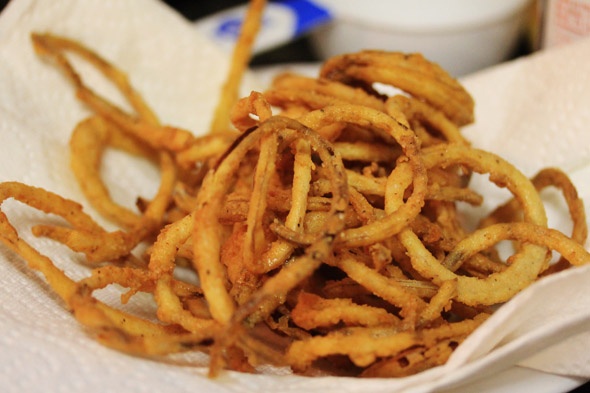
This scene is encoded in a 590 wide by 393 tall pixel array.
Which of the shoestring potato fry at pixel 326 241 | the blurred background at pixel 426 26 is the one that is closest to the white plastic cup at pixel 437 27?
the blurred background at pixel 426 26

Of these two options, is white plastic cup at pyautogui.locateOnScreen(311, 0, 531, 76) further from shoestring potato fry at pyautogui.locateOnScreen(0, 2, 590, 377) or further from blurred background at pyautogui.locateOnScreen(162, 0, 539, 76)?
shoestring potato fry at pyautogui.locateOnScreen(0, 2, 590, 377)

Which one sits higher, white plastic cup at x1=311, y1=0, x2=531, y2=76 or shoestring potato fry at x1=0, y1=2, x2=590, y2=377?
white plastic cup at x1=311, y1=0, x2=531, y2=76

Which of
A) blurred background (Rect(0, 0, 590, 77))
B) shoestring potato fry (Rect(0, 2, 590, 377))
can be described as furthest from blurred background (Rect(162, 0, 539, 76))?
shoestring potato fry (Rect(0, 2, 590, 377))

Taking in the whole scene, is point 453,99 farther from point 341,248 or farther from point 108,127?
point 108,127

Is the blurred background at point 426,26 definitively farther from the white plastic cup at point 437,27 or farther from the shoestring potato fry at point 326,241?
the shoestring potato fry at point 326,241

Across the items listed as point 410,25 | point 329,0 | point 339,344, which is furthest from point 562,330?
point 329,0

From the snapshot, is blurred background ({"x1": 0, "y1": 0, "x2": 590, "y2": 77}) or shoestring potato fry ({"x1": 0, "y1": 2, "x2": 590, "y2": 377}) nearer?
shoestring potato fry ({"x1": 0, "y1": 2, "x2": 590, "y2": 377})

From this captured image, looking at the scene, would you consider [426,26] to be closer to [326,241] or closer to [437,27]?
[437,27]

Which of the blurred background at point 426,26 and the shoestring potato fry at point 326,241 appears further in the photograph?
the blurred background at point 426,26

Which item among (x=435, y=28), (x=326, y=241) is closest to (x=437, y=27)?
(x=435, y=28)
